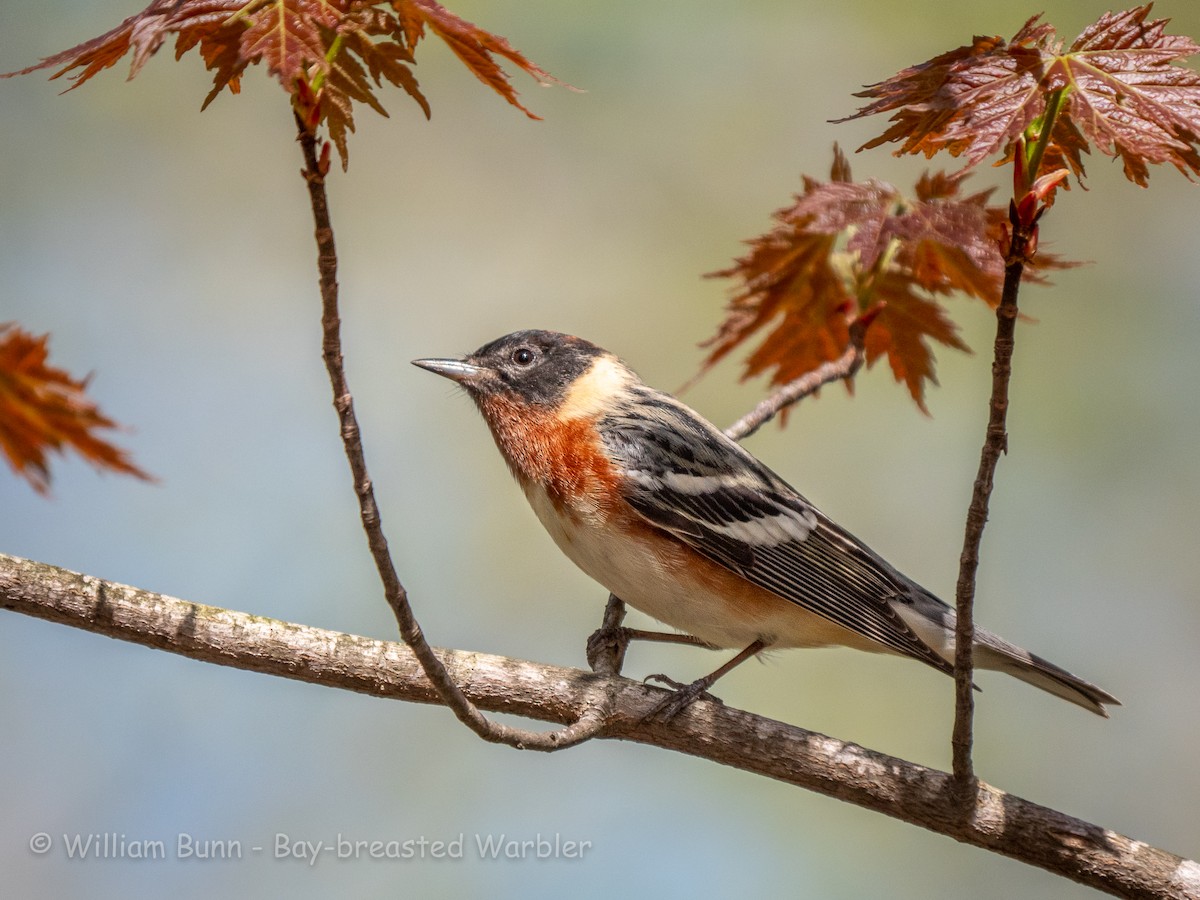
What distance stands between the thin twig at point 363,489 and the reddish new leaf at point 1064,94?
3.34 ft

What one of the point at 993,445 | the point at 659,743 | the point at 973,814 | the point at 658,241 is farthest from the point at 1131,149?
the point at 658,241

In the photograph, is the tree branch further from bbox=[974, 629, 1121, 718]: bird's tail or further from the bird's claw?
bbox=[974, 629, 1121, 718]: bird's tail

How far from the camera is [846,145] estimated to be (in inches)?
241

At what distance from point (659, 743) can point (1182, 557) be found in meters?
3.79

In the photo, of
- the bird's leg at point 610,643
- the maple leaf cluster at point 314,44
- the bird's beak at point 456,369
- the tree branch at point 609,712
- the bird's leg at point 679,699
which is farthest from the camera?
the bird's beak at point 456,369

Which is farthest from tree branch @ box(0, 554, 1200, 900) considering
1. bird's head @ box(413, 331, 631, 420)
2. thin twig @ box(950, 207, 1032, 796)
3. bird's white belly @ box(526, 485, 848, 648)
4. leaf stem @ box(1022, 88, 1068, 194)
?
leaf stem @ box(1022, 88, 1068, 194)

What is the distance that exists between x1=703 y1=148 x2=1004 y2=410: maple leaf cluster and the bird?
373 mm

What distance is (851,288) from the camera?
3.55 metres

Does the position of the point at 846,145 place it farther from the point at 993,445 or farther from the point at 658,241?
the point at 993,445

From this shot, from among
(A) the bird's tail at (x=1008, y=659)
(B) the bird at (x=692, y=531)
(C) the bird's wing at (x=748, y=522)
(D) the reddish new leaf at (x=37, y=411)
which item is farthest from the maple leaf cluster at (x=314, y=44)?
(A) the bird's tail at (x=1008, y=659)

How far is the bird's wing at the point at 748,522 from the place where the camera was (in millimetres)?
3277

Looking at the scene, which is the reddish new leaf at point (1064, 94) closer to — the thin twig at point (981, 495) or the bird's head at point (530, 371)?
the thin twig at point (981, 495)

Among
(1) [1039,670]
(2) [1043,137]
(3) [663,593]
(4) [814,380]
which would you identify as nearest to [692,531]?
(3) [663,593]

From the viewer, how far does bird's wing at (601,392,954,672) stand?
3.28 m
